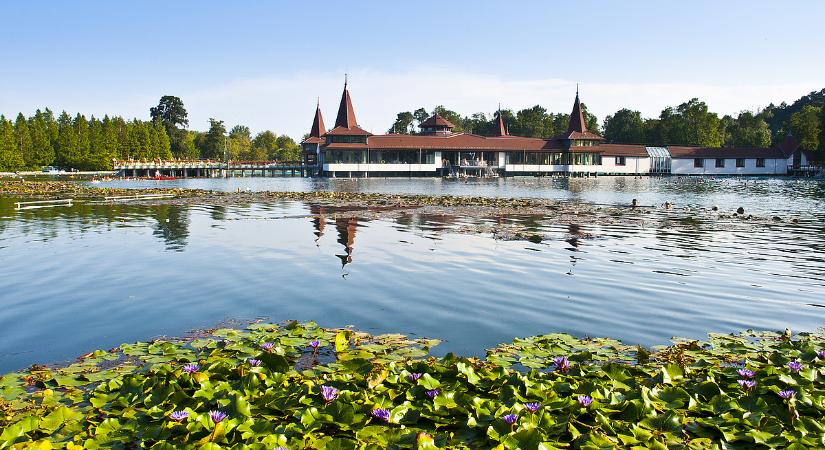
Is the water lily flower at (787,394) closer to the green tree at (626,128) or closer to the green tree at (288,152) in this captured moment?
the green tree at (626,128)

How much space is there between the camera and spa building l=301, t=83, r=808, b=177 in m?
74.1

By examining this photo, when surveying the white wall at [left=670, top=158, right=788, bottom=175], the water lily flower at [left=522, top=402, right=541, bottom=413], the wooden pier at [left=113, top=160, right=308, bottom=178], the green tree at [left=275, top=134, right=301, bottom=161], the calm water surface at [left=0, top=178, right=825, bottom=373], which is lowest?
the calm water surface at [left=0, top=178, right=825, bottom=373]

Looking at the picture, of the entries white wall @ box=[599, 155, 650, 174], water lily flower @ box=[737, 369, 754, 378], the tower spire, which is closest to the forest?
white wall @ box=[599, 155, 650, 174]

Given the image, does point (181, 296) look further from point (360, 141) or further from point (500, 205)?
point (360, 141)

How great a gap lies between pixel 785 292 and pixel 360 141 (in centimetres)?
6736

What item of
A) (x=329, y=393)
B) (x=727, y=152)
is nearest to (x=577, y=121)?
(x=727, y=152)

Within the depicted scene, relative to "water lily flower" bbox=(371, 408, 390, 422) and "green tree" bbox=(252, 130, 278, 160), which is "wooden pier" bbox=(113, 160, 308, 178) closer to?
"green tree" bbox=(252, 130, 278, 160)

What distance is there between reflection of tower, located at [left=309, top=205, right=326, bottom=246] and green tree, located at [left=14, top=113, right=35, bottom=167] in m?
68.8

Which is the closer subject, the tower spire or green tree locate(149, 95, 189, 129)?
the tower spire

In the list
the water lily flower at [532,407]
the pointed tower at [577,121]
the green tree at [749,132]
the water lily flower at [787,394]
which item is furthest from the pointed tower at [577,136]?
the water lily flower at [532,407]

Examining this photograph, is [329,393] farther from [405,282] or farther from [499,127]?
[499,127]

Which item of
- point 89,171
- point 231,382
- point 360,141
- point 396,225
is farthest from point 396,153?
point 231,382

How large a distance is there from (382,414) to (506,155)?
7581cm

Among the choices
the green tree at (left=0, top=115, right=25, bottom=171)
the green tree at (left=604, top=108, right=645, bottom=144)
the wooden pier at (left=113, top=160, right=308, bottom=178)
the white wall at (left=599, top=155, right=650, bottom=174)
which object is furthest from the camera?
the green tree at (left=604, top=108, right=645, bottom=144)
